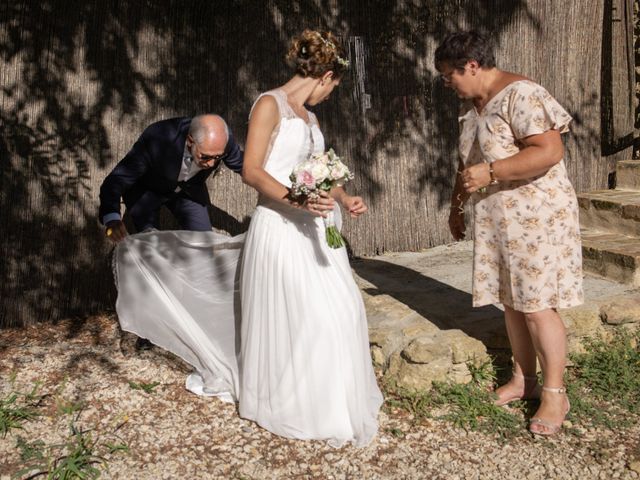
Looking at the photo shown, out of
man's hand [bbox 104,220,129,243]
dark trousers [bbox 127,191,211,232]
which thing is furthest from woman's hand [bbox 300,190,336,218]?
dark trousers [bbox 127,191,211,232]

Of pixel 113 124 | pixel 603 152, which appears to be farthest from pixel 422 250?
pixel 113 124

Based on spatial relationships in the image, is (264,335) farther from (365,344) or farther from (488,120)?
(488,120)

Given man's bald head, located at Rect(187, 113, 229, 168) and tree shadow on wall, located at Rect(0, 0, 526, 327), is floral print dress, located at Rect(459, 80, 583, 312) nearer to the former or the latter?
man's bald head, located at Rect(187, 113, 229, 168)

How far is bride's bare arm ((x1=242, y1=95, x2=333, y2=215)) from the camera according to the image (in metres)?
3.80

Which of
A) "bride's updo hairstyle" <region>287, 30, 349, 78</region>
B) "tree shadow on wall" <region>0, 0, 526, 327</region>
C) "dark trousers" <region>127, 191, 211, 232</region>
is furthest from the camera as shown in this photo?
"tree shadow on wall" <region>0, 0, 526, 327</region>

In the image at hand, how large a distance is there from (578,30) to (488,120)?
4528 mm

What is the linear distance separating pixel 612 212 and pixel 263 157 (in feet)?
14.1

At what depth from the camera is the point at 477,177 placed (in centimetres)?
381

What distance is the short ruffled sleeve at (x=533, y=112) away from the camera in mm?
3742

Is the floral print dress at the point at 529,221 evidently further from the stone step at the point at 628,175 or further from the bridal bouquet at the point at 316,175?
the stone step at the point at 628,175

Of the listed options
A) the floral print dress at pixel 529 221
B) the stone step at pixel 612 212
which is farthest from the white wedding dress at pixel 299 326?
the stone step at pixel 612 212

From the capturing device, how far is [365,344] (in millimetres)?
4277

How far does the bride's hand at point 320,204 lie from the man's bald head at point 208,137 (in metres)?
1.00

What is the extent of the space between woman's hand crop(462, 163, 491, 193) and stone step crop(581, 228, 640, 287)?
8.67 feet
